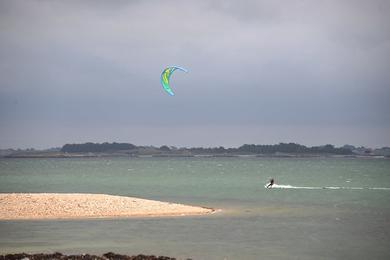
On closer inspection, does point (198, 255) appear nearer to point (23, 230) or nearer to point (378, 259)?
point (378, 259)

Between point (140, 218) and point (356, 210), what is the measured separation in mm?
13299

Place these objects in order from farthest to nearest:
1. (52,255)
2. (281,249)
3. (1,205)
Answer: (1,205), (281,249), (52,255)

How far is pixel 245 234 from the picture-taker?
2736cm

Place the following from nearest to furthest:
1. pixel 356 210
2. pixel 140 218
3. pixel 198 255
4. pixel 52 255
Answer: pixel 52 255
pixel 198 255
pixel 140 218
pixel 356 210

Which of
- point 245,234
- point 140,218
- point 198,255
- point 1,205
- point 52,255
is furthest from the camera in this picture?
point 1,205

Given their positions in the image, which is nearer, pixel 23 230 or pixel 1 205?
pixel 23 230

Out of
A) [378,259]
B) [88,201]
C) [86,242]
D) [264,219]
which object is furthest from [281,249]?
[88,201]

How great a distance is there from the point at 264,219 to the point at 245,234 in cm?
617

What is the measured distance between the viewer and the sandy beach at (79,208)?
33.2 meters

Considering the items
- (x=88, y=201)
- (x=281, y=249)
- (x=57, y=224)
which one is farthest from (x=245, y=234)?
(x=88, y=201)

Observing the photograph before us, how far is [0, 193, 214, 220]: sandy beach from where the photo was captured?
33156mm

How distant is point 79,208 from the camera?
114 feet

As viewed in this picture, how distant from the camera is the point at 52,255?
20.6 meters

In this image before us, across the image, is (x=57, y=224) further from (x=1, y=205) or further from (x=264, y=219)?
(x=264, y=219)
